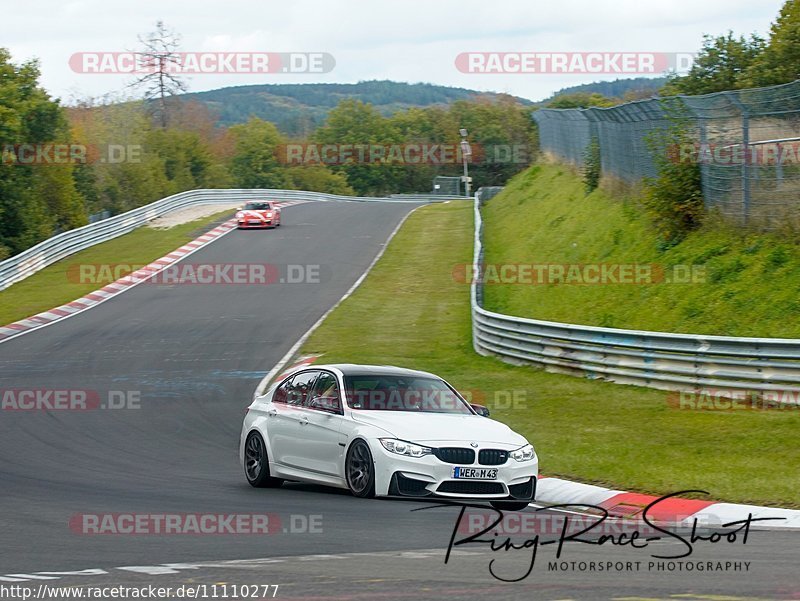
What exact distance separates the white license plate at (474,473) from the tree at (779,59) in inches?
917

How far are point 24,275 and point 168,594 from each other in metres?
36.4

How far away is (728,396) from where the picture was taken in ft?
57.0

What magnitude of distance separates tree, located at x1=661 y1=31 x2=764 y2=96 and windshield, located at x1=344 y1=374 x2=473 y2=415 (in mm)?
23575

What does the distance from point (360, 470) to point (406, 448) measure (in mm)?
614

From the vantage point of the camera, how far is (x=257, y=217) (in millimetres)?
51875

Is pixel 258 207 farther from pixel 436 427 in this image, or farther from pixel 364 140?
pixel 364 140

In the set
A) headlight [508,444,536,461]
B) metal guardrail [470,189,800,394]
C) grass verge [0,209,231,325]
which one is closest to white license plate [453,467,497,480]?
headlight [508,444,536,461]

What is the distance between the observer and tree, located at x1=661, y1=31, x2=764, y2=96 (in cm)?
3406

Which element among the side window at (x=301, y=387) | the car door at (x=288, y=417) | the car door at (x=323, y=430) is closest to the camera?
the car door at (x=323, y=430)

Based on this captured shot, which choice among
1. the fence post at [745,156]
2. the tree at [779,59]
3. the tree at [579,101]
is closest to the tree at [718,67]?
the tree at [779,59]

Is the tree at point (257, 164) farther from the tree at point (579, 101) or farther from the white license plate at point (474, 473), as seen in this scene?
the white license plate at point (474, 473)

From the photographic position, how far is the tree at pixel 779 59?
31.7 metres

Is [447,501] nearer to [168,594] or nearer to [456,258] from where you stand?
[168,594]

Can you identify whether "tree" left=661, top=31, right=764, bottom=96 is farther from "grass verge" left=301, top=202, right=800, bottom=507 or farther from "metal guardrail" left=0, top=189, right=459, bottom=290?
"metal guardrail" left=0, top=189, right=459, bottom=290
